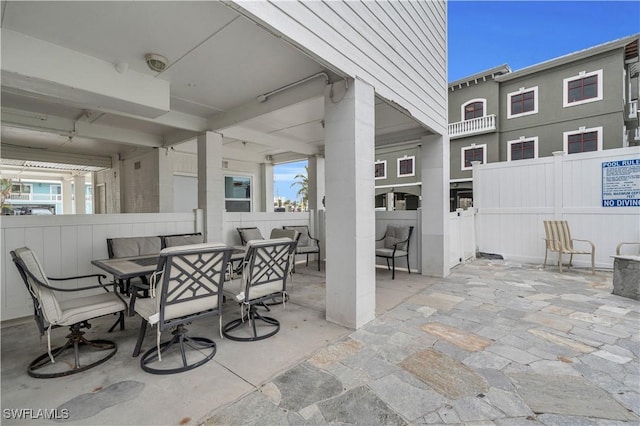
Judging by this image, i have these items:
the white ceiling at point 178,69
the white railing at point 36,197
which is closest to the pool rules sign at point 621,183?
the white ceiling at point 178,69

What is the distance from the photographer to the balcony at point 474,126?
13.8 meters

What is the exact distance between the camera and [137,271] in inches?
111

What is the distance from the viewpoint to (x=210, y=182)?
5211mm

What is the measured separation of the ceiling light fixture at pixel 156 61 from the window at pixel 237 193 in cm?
492

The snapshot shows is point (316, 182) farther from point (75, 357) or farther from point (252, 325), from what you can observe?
point (75, 357)

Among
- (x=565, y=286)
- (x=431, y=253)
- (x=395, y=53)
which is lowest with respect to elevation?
(x=565, y=286)

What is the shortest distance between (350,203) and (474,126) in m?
14.0

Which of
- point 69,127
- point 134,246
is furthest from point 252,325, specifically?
point 69,127

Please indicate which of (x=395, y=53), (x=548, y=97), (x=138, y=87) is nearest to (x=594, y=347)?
(x=395, y=53)

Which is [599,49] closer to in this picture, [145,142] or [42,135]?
[145,142]

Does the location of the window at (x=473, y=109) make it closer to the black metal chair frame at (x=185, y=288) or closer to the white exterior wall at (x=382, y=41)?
the white exterior wall at (x=382, y=41)

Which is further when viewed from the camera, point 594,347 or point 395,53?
point 395,53

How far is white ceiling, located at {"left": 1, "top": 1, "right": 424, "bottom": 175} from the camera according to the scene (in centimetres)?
244

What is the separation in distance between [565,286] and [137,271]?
591 centimetres
